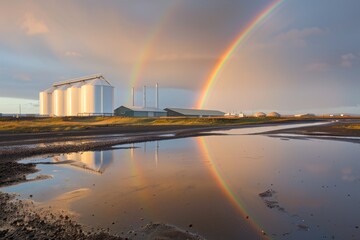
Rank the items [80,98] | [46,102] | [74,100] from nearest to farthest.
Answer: [80,98] < [74,100] < [46,102]

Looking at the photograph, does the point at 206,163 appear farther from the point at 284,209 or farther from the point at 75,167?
the point at 284,209

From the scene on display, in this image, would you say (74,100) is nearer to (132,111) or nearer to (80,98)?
(80,98)

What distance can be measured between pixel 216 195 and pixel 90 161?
12395 millimetres

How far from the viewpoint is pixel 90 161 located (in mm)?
21938

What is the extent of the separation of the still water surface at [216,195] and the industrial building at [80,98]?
343 ft

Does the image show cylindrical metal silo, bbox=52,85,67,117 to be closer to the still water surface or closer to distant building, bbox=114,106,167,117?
distant building, bbox=114,106,167,117

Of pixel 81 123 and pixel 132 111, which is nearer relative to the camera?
pixel 81 123

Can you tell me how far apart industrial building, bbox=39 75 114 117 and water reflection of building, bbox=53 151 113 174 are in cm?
9885

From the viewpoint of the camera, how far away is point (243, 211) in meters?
10.2

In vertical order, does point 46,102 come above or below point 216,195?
above

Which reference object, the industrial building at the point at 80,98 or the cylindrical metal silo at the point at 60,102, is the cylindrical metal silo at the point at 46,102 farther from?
the cylindrical metal silo at the point at 60,102

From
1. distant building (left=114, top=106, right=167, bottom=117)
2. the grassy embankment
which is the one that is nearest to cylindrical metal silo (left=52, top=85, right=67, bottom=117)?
distant building (left=114, top=106, right=167, bottom=117)

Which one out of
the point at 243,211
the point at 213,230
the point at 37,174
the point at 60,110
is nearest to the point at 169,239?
the point at 213,230

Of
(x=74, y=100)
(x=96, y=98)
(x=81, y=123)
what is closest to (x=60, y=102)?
(x=74, y=100)
